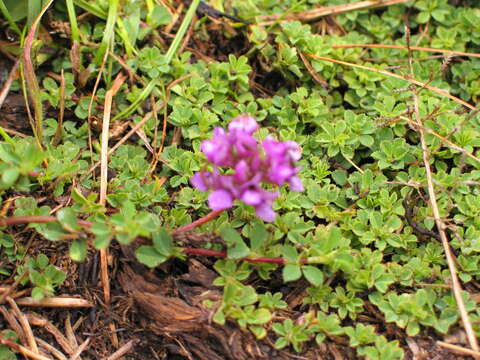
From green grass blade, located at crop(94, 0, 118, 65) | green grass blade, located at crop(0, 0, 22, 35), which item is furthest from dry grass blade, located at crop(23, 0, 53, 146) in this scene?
green grass blade, located at crop(94, 0, 118, 65)

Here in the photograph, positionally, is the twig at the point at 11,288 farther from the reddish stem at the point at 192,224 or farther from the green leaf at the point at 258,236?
the green leaf at the point at 258,236

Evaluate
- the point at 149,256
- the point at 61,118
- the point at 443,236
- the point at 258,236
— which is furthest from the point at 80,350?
the point at 443,236

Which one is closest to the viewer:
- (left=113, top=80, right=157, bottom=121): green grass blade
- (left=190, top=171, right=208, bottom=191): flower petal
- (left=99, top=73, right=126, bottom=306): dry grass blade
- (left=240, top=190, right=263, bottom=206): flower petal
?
(left=240, top=190, right=263, bottom=206): flower petal

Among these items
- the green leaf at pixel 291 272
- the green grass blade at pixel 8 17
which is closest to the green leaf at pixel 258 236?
the green leaf at pixel 291 272

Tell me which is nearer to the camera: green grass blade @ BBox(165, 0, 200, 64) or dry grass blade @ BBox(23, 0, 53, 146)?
dry grass blade @ BBox(23, 0, 53, 146)

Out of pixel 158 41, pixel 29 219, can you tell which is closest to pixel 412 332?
pixel 29 219

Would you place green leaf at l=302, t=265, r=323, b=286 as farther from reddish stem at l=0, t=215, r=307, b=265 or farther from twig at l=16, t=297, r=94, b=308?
twig at l=16, t=297, r=94, b=308
